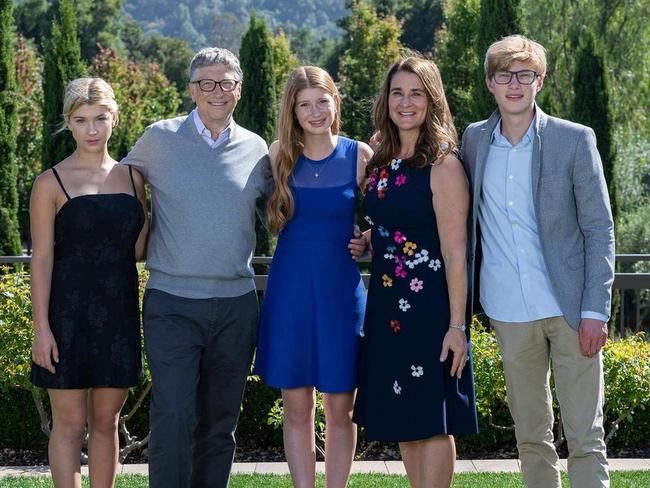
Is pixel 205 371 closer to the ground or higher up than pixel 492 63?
closer to the ground

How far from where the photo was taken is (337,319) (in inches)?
158

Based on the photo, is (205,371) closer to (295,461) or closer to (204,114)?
(295,461)

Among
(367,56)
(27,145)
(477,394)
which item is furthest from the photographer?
(367,56)

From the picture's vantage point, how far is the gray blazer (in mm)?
3664

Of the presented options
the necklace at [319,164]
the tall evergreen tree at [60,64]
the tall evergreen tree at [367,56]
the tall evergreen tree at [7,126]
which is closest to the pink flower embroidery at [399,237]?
the necklace at [319,164]

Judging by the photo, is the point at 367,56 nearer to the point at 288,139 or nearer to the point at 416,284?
the point at 288,139

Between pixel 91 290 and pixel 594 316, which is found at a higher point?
pixel 91 290

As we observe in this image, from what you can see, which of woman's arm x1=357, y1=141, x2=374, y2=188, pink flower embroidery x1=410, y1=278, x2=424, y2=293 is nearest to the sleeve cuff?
pink flower embroidery x1=410, y1=278, x2=424, y2=293

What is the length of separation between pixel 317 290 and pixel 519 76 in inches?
45.4

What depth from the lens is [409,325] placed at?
12.6ft

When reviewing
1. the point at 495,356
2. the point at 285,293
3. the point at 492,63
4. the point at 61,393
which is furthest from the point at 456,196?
the point at 495,356

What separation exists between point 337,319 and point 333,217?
1.36 ft

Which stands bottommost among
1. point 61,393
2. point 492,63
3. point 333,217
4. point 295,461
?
point 295,461

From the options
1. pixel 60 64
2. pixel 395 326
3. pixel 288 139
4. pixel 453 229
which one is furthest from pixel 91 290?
pixel 60 64
